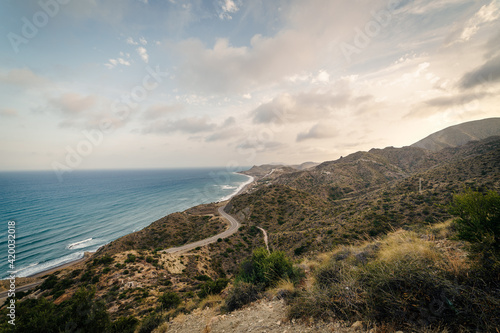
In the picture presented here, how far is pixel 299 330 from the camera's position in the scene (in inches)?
172

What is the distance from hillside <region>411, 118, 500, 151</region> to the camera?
16788 cm

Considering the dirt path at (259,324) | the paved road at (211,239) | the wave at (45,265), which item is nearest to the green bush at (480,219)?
the dirt path at (259,324)

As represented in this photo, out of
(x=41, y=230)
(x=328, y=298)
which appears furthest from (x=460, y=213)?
(x=41, y=230)

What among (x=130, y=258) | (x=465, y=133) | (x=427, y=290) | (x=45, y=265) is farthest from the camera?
(x=465, y=133)

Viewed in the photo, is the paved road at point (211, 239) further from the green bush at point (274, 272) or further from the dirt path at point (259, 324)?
the dirt path at point (259, 324)

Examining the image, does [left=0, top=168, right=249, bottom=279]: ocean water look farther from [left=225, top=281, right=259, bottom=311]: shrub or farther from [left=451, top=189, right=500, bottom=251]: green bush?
[left=451, top=189, right=500, bottom=251]: green bush

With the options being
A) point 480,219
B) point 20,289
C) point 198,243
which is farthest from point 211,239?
point 480,219

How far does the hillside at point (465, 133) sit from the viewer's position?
551ft

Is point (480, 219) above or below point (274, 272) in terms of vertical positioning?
above

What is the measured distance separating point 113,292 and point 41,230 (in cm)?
6685

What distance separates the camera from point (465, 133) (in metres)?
176

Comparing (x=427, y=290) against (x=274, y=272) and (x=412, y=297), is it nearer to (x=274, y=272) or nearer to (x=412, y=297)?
(x=412, y=297)

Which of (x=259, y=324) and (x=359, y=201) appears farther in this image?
(x=359, y=201)

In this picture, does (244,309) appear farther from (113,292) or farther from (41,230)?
(41,230)
